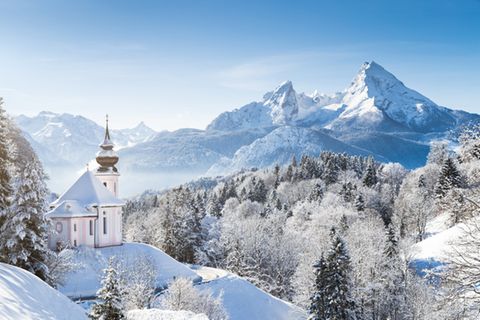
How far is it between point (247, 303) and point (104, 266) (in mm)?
12167

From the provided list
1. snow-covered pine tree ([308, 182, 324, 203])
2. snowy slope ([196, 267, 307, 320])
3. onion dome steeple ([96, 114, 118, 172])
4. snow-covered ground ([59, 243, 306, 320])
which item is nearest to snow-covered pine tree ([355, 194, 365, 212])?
snow-covered pine tree ([308, 182, 324, 203])

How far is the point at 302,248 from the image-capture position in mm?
58312

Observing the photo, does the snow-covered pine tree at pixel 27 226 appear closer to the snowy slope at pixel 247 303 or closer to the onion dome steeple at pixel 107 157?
the snowy slope at pixel 247 303

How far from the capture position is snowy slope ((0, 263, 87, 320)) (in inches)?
647

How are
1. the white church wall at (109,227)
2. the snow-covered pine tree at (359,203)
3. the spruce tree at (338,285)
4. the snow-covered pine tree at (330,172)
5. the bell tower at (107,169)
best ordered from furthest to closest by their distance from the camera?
the snow-covered pine tree at (330,172)
the snow-covered pine tree at (359,203)
the bell tower at (107,169)
the white church wall at (109,227)
the spruce tree at (338,285)

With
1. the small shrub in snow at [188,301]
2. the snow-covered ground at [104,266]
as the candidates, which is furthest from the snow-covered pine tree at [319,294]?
the snow-covered ground at [104,266]

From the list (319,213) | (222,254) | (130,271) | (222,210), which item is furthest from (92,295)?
(222,210)

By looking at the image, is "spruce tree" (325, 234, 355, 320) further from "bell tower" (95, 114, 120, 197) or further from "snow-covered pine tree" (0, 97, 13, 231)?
"bell tower" (95, 114, 120, 197)

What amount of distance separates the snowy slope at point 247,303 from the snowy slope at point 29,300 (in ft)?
58.8

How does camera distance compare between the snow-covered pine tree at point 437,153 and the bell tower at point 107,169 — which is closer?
the bell tower at point 107,169

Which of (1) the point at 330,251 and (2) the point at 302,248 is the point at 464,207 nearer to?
(1) the point at 330,251

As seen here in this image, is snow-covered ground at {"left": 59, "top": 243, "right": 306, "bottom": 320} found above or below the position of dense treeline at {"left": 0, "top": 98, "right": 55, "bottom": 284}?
below

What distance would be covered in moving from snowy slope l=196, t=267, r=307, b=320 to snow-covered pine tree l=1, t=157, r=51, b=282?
14443mm

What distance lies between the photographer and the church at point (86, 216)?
42.5 meters
